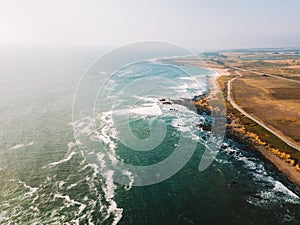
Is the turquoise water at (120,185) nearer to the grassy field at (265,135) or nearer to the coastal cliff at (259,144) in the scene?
the coastal cliff at (259,144)

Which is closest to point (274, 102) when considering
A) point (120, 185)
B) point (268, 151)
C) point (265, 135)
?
point (265, 135)

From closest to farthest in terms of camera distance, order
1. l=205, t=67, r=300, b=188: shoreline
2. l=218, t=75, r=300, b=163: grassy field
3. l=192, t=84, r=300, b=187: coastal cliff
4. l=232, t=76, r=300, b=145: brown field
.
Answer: l=205, t=67, r=300, b=188: shoreline, l=192, t=84, r=300, b=187: coastal cliff, l=218, t=75, r=300, b=163: grassy field, l=232, t=76, r=300, b=145: brown field

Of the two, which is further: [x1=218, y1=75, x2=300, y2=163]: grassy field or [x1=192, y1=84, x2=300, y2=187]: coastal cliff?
[x1=218, y1=75, x2=300, y2=163]: grassy field

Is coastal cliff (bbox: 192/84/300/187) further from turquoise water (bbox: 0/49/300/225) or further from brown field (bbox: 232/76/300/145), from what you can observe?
brown field (bbox: 232/76/300/145)

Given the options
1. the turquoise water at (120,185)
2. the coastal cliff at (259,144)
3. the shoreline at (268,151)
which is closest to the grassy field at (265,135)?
the coastal cliff at (259,144)

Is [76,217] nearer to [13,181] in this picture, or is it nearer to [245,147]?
[13,181]

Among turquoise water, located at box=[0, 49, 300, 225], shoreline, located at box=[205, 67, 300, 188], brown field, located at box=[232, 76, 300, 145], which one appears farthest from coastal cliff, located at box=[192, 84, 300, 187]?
brown field, located at box=[232, 76, 300, 145]

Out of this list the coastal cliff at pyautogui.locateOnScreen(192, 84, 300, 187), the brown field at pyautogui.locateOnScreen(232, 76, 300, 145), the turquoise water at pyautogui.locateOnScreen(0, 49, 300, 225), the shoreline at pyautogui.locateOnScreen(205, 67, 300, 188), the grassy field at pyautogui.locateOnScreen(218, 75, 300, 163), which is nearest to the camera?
the turquoise water at pyautogui.locateOnScreen(0, 49, 300, 225)

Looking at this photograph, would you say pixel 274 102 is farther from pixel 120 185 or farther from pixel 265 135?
pixel 120 185
